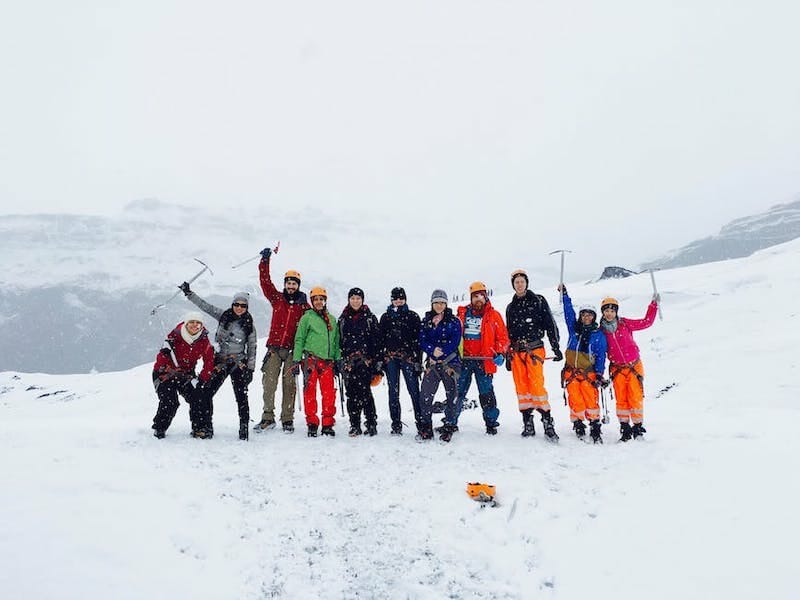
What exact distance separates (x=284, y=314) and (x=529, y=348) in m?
4.88

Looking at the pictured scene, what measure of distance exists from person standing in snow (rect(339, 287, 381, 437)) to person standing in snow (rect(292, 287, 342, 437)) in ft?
0.88

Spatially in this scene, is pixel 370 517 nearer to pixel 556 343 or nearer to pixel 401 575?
pixel 401 575

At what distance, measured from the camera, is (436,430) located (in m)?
9.70

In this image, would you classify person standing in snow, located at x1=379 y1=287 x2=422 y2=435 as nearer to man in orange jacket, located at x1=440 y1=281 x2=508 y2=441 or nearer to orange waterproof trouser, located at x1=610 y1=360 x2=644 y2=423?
man in orange jacket, located at x1=440 y1=281 x2=508 y2=441

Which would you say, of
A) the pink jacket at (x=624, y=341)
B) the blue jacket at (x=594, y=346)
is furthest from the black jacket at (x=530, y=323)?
the pink jacket at (x=624, y=341)

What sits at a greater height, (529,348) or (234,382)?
(234,382)

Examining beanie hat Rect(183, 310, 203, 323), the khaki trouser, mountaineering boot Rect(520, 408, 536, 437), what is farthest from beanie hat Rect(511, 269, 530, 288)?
beanie hat Rect(183, 310, 203, 323)

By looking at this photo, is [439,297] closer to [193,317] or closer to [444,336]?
[444,336]

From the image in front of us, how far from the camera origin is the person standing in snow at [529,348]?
906 cm

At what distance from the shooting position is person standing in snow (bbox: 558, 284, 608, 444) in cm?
899

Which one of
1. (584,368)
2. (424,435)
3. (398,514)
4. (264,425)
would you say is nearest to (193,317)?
(264,425)

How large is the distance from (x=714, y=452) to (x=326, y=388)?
641 cm

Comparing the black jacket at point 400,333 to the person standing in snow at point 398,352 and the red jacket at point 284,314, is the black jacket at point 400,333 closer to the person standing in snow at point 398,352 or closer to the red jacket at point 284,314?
the person standing in snow at point 398,352

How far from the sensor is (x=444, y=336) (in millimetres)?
9359
